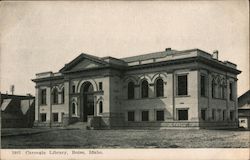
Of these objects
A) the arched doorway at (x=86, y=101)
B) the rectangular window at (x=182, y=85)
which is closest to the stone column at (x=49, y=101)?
the arched doorway at (x=86, y=101)

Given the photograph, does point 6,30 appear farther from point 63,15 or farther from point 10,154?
point 10,154

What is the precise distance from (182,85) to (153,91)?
8.47 ft

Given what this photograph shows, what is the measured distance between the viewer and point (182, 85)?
25.0 m

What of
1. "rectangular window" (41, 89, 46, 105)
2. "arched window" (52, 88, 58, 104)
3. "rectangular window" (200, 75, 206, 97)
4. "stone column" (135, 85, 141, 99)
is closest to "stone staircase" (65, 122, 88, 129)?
"stone column" (135, 85, 141, 99)

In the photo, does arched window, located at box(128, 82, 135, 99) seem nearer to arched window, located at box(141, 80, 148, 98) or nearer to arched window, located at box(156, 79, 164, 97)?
arched window, located at box(141, 80, 148, 98)

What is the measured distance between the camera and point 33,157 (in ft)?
43.2

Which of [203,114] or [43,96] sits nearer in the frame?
[203,114]

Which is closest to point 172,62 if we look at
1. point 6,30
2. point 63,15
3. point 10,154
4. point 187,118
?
point 187,118

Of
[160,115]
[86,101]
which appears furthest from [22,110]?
[160,115]

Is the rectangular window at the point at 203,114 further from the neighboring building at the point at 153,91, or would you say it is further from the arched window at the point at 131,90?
the arched window at the point at 131,90

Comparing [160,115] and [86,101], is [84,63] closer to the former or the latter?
[86,101]

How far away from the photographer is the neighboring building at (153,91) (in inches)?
960

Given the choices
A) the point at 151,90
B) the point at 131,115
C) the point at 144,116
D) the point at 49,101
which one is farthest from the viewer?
the point at 49,101

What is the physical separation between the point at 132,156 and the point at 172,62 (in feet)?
44.5
